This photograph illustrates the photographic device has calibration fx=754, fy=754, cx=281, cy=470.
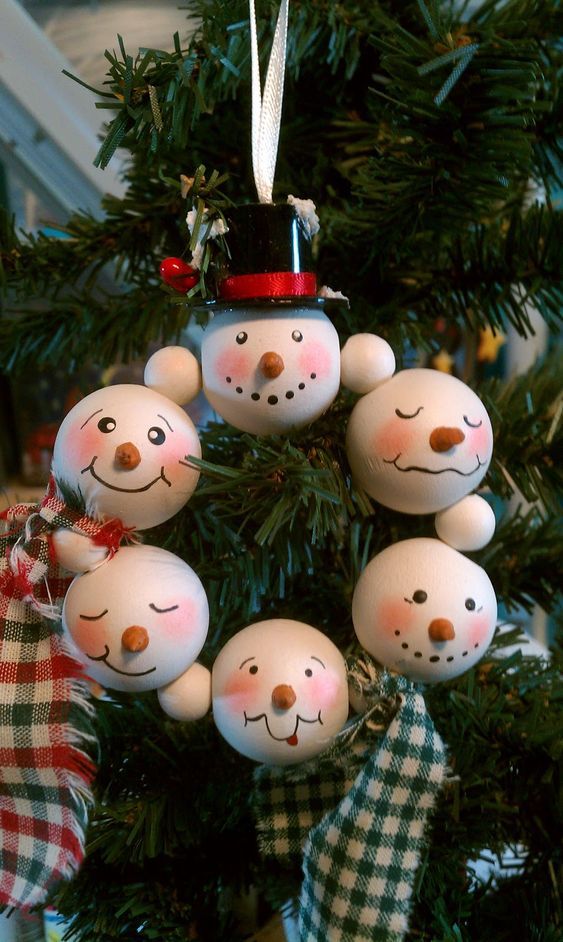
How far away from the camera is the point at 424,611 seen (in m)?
0.30

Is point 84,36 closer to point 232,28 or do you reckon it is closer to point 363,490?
point 232,28

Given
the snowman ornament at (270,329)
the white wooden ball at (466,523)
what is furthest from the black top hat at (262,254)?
the white wooden ball at (466,523)

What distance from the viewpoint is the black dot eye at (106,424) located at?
0.94 feet

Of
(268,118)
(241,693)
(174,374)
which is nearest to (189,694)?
(241,693)

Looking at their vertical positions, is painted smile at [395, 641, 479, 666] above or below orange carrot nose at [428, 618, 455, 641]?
below

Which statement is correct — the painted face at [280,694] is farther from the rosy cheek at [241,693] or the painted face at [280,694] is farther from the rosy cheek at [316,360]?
the rosy cheek at [316,360]

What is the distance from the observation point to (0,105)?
56 centimetres

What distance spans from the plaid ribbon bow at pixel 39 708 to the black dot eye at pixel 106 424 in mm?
35

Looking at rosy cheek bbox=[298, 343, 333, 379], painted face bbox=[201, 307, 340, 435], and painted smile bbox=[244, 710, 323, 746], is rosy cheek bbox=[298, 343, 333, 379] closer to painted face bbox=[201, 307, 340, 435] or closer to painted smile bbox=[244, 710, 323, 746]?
painted face bbox=[201, 307, 340, 435]

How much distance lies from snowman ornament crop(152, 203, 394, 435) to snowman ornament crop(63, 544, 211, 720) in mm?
71

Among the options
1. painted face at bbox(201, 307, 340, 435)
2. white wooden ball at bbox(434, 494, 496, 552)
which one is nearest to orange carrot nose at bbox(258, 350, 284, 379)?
painted face at bbox(201, 307, 340, 435)

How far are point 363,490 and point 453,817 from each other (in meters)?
0.17

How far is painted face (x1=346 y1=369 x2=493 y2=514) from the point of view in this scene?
0.30 meters

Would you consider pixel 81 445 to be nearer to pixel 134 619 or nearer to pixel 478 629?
pixel 134 619
